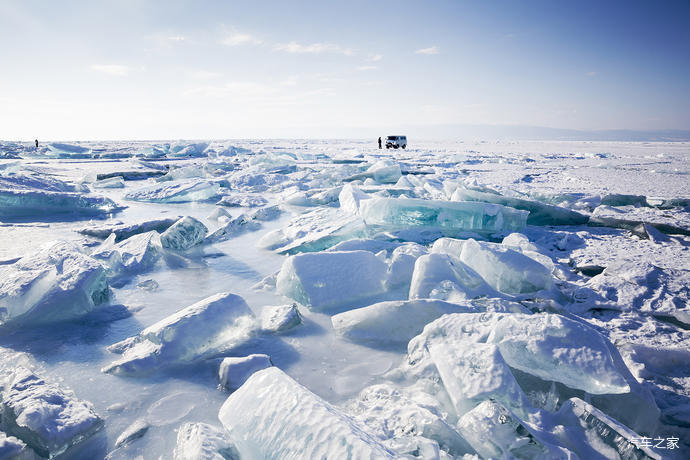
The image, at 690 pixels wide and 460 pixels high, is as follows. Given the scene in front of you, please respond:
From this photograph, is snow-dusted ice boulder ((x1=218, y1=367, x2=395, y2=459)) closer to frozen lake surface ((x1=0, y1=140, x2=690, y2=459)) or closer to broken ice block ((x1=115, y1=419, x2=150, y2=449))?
frozen lake surface ((x1=0, y1=140, x2=690, y2=459))

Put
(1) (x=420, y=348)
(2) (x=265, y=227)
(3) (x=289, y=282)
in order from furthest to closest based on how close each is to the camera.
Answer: (2) (x=265, y=227)
(3) (x=289, y=282)
(1) (x=420, y=348)

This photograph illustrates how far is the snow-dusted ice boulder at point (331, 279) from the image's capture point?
1619 mm

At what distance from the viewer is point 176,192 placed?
15.9ft

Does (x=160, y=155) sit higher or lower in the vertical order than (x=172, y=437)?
higher

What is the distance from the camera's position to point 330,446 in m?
0.65

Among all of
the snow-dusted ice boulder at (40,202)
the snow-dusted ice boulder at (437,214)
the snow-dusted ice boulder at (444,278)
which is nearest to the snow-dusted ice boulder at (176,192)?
the snow-dusted ice boulder at (40,202)

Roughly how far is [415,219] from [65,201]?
385 cm

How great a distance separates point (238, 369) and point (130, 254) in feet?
5.16

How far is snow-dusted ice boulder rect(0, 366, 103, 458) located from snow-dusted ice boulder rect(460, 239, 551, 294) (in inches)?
63.3

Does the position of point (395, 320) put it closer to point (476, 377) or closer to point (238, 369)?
point (476, 377)

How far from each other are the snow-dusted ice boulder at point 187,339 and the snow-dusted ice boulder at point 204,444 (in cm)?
37

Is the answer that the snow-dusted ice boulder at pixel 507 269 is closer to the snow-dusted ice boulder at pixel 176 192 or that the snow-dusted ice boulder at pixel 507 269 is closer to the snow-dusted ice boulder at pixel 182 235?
the snow-dusted ice boulder at pixel 182 235

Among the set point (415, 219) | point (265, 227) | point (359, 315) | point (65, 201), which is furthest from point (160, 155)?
point (359, 315)

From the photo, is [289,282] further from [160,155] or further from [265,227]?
[160,155]
